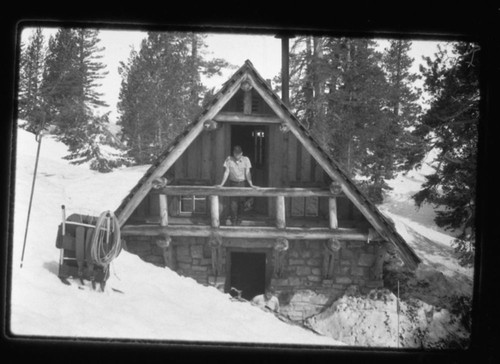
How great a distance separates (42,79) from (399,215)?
8.48 metres

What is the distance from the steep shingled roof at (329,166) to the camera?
6.79 m

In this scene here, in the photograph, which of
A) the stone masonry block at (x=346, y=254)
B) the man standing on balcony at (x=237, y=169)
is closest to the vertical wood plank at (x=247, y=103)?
the man standing on balcony at (x=237, y=169)

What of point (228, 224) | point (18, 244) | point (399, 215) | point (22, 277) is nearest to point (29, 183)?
point (18, 244)

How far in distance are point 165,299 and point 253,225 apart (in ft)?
7.47

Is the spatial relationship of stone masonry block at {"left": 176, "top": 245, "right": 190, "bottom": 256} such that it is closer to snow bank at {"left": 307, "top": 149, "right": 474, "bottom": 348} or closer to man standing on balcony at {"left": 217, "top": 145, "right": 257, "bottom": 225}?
man standing on balcony at {"left": 217, "top": 145, "right": 257, "bottom": 225}

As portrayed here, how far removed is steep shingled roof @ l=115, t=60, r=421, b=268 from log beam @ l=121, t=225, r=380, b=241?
44 centimetres

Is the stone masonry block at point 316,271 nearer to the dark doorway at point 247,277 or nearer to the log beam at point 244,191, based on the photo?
the log beam at point 244,191

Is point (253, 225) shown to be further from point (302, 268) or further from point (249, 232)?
point (302, 268)

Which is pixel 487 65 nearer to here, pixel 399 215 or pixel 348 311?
pixel 399 215

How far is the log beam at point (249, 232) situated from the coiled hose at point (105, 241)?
0.97 metres

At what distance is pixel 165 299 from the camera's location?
19.3 ft

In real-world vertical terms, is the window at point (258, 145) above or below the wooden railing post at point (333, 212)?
above

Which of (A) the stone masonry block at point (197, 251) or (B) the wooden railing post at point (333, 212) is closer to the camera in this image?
(B) the wooden railing post at point (333, 212)

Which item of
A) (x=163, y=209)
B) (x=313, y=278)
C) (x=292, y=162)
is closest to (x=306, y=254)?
(x=313, y=278)
